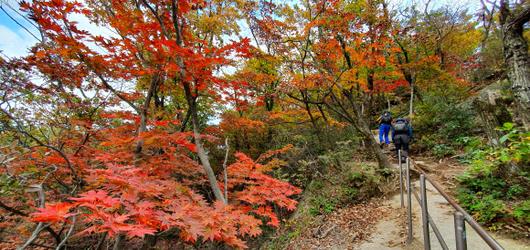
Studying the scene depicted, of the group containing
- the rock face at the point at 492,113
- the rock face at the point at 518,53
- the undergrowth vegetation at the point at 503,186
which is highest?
the rock face at the point at 518,53

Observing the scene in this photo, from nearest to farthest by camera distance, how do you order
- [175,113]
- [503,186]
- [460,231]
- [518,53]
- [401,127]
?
[460,231], [503,186], [518,53], [401,127], [175,113]

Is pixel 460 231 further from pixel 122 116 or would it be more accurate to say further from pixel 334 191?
pixel 122 116

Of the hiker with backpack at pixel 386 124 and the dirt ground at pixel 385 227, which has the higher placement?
the hiker with backpack at pixel 386 124

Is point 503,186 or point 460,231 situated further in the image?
point 503,186

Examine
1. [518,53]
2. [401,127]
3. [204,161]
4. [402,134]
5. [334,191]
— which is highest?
[518,53]

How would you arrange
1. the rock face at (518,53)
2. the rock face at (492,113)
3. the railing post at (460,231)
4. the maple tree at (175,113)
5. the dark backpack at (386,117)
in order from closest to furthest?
1. the railing post at (460,231)
2. the maple tree at (175,113)
3. the rock face at (518,53)
4. the rock face at (492,113)
5. the dark backpack at (386,117)

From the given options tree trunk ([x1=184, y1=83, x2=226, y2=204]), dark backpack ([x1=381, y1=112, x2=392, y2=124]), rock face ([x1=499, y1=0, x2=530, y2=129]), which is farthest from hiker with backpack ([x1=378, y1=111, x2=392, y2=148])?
tree trunk ([x1=184, y1=83, x2=226, y2=204])

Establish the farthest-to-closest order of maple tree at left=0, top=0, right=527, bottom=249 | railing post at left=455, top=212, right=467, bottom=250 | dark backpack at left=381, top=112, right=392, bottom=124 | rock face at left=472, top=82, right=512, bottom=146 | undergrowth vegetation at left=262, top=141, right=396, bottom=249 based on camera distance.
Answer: dark backpack at left=381, top=112, right=392, bottom=124, undergrowth vegetation at left=262, top=141, right=396, bottom=249, rock face at left=472, top=82, right=512, bottom=146, maple tree at left=0, top=0, right=527, bottom=249, railing post at left=455, top=212, right=467, bottom=250

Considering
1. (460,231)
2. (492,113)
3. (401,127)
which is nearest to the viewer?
(460,231)

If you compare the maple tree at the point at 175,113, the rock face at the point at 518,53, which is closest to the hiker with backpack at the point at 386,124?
the maple tree at the point at 175,113

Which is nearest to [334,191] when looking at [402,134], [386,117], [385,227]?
[385,227]

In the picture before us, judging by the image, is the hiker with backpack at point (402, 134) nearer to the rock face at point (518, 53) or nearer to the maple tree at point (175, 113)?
the maple tree at point (175, 113)

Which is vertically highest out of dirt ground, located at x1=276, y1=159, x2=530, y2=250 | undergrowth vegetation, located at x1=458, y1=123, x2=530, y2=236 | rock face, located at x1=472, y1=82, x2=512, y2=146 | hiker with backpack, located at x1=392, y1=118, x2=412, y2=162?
rock face, located at x1=472, y1=82, x2=512, y2=146

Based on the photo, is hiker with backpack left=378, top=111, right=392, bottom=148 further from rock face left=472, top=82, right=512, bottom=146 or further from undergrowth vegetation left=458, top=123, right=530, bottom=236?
undergrowth vegetation left=458, top=123, right=530, bottom=236
